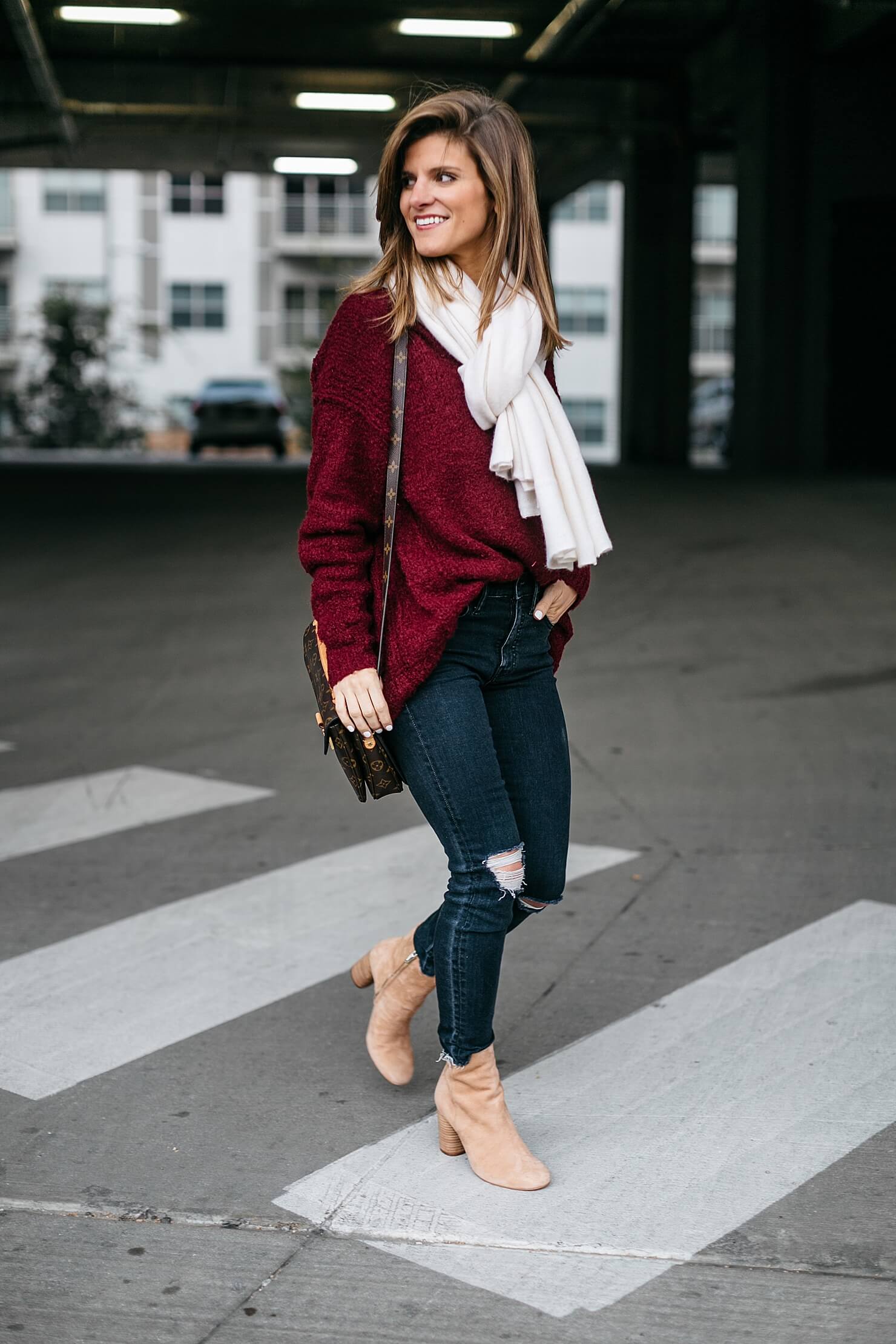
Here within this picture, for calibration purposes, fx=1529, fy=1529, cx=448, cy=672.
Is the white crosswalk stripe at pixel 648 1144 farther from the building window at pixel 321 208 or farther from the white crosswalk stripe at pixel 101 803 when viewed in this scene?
the building window at pixel 321 208

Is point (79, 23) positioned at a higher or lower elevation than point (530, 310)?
higher

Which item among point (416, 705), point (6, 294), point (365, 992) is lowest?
point (365, 992)

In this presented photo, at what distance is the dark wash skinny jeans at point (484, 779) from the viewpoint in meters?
2.90

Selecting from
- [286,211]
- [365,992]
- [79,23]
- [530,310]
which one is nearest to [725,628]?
[365,992]

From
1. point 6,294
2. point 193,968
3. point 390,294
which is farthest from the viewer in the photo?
point 6,294

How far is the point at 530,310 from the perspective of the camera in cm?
291

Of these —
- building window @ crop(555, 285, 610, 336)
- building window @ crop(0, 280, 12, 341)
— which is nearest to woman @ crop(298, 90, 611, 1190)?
building window @ crop(0, 280, 12, 341)

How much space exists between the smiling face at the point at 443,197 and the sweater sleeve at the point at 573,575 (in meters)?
0.31

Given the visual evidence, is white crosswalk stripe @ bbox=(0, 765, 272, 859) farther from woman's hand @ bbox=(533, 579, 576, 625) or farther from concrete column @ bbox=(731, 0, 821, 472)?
concrete column @ bbox=(731, 0, 821, 472)

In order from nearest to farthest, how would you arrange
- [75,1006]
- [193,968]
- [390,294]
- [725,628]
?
[390,294]
[75,1006]
[193,968]
[725,628]

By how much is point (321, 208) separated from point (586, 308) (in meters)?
10.9

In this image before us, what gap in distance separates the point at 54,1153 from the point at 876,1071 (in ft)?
5.98

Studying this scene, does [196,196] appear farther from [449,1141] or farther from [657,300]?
[449,1141]

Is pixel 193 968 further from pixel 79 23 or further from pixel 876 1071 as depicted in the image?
pixel 79 23
